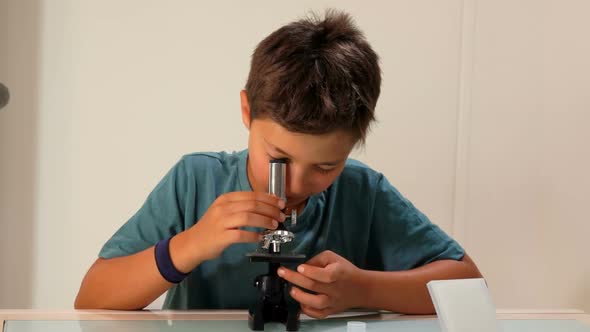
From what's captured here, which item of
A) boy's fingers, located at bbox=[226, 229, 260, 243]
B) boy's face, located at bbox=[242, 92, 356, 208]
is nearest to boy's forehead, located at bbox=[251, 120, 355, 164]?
boy's face, located at bbox=[242, 92, 356, 208]

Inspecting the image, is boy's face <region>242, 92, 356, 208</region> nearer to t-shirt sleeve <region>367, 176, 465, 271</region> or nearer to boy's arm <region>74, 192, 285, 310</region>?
boy's arm <region>74, 192, 285, 310</region>

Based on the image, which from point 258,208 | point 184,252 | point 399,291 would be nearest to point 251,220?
point 258,208

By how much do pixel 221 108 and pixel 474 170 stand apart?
1.84 ft

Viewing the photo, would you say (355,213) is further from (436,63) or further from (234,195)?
(436,63)

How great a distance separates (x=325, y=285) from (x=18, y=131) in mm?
841

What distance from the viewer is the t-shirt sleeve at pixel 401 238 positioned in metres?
1.06

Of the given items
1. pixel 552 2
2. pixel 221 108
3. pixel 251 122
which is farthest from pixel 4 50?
pixel 552 2

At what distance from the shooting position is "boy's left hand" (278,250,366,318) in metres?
0.83

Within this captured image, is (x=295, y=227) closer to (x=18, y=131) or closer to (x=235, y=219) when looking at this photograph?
(x=235, y=219)

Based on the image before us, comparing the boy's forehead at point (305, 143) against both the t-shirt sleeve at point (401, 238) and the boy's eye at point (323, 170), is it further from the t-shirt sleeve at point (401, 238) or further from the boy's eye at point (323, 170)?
the t-shirt sleeve at point (401, 238)

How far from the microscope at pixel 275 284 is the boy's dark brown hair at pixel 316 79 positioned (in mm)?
64

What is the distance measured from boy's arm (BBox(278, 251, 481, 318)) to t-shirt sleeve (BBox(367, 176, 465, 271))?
3 cm

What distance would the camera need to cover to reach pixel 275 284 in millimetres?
808

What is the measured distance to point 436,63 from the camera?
5.13 feet
